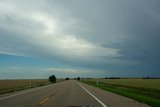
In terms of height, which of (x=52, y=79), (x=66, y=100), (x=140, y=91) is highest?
(x=52, y=79)

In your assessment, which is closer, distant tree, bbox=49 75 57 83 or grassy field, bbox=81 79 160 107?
grassy field, bbox=81 79 160 107

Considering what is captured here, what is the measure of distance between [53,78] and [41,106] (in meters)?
110

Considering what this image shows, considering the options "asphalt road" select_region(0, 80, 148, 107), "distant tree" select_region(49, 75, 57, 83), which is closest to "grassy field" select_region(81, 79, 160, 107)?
"asphalt road" select_region(0, 80, 148, 107)

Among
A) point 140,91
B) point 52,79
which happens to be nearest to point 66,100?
point 140,91

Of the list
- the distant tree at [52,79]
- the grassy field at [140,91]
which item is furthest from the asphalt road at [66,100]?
the distant tree at [52,79]

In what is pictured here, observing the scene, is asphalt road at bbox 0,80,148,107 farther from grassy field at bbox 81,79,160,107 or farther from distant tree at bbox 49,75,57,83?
distant tree at bbox 49,75,57,83

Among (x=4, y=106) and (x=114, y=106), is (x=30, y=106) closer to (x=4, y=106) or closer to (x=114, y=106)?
(x=4, y=106)

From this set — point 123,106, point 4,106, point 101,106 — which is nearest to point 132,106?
point 123,106

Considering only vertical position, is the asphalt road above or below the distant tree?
below

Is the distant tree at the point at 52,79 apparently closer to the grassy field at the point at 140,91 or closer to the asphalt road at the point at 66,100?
the grassy field at the point at 140,91

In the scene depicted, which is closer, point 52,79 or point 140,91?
point 140,91

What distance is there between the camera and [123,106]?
15.7 m

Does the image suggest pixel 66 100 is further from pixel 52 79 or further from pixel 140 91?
pixel 52 79

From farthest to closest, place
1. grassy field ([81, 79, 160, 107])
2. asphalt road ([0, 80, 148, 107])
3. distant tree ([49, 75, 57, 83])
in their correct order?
distant tree ([49, 75, 57, 83]) → grassy field ([81, 79, 160, 107]) → asphalt road ([0, 80, 148, 107])
